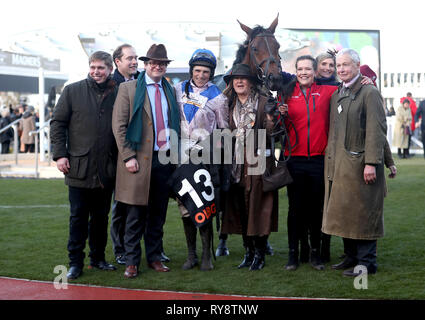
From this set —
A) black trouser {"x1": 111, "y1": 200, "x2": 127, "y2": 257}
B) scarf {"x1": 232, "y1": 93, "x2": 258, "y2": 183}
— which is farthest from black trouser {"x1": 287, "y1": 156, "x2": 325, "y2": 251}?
black trouser {"x1": 111, "y1": 200, "x2": 127, "y2": 257}

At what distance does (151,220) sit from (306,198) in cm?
139

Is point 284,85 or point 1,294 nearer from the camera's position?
point 1,294

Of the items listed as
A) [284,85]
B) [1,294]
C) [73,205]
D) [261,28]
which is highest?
[261,28]

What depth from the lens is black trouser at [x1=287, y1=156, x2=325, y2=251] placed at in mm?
5020

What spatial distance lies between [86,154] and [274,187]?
5.33ft

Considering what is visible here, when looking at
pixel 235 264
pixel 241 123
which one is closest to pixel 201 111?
pixel 241 123

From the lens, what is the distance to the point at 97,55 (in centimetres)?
490

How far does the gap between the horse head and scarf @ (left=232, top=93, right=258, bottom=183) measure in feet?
0.76

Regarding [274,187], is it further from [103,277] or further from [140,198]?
[103,277]

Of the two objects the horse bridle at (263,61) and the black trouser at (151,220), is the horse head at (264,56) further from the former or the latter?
the black trouser at (151,220)

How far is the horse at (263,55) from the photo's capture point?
487 cm

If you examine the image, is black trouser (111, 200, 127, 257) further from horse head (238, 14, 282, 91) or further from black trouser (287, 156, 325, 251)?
horse head (238, 14, 282, 91)

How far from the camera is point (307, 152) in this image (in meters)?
4.99
